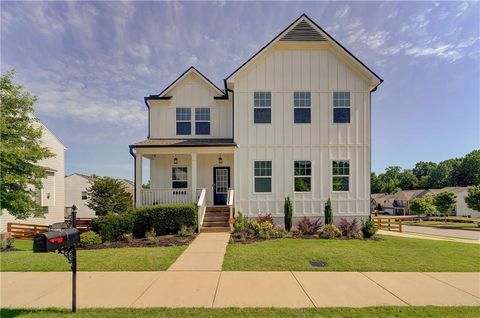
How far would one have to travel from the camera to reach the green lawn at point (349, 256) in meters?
7.09

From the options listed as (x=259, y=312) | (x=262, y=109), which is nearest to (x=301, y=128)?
(x=262, y=109)

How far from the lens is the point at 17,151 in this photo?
9.48 metres

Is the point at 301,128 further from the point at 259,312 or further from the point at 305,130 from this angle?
the point at 259,312

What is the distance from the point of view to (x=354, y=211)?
45.1ft

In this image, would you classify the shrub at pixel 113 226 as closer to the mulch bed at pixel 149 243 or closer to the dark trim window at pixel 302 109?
the mulch bed at pixel 149 243

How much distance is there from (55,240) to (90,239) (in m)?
6.48

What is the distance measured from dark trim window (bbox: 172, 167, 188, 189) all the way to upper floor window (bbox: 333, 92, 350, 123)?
8.92 meters

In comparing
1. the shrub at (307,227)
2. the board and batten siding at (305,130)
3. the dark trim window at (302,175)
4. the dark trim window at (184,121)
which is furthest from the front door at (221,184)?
the shrub at (307,227)

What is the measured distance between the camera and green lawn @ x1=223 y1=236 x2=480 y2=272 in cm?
709

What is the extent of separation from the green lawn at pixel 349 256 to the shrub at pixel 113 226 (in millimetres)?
4728

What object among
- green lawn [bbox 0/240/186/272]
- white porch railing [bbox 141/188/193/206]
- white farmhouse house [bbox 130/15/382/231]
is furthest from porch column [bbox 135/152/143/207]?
green lawn [bbox 0/240/186/272]

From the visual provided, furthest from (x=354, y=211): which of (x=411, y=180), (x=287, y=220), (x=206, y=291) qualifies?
(x=411, y=180)

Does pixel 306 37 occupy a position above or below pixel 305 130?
above

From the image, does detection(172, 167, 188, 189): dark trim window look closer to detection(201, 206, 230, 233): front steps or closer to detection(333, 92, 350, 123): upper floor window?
detection(201, 206, 230, 233): front steps
